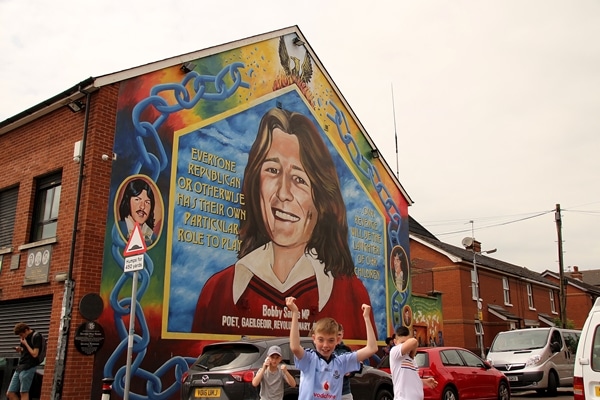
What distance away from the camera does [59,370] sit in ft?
35.4

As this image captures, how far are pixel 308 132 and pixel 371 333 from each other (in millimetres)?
13090

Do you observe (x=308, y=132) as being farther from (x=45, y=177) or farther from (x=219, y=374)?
(x=219, y=374)

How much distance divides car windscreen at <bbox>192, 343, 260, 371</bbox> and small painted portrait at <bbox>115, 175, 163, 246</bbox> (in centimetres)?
398

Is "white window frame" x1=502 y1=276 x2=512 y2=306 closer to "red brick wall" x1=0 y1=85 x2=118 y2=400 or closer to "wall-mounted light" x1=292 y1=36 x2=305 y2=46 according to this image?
"wall-mounted light" x1=292 y1=36 x2=305 y2=46

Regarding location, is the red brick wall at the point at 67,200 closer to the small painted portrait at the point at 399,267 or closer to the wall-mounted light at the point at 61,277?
the wall-mounted light at the point at 61,277

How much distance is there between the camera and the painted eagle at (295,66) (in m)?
17.6

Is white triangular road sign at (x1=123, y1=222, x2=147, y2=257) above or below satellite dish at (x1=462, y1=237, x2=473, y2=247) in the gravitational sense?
below

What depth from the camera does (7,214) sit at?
47.3 ft

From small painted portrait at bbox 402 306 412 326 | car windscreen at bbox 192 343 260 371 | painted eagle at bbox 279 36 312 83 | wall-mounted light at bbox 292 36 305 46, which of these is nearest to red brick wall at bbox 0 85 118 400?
car windscreen at bbox 192 343 260 371

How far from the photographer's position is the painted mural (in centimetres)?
1230

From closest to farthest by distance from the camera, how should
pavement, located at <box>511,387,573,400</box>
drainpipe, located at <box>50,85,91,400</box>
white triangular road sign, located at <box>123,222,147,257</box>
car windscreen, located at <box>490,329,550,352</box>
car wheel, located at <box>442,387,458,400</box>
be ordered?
white triangular road sign, located at <box>123,222,147,257</box>, drainpipe, located at <box>50,85,91,400</box>, car wheel, located at <box>442,387,458,400</box>, pavement, located at <box>511,387,573,400</box>, car windscreen, located at <box>490,329,550,352</box>

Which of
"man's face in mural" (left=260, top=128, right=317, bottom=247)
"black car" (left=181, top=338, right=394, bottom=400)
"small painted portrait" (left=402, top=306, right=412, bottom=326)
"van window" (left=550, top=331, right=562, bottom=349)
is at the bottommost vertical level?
"black car" (left=181, top=338, right=394, bottom=400)

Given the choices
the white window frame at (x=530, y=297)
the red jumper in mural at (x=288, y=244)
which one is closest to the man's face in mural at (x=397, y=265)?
the red jumper in mural at (x=288, y=244)

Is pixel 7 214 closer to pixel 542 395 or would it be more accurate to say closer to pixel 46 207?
pixel 46 207
